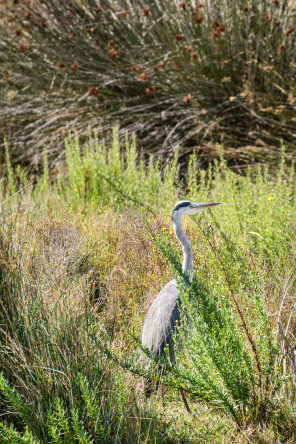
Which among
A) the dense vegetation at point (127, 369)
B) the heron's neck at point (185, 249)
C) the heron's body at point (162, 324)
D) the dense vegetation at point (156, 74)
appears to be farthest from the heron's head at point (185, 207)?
the dense vegetation at point (156, 74)

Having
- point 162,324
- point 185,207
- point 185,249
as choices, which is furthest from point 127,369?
point 185,207

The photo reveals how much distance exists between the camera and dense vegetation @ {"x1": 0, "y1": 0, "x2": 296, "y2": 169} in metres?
6.19

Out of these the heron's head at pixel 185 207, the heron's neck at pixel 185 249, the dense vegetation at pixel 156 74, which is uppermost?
the dense vegetation at pixel 156 74

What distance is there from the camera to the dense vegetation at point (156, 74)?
619 centimetres

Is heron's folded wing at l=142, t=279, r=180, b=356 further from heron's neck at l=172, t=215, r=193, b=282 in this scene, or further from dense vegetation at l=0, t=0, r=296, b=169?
dense vegetation at l=0, t=0, r=296, b=169

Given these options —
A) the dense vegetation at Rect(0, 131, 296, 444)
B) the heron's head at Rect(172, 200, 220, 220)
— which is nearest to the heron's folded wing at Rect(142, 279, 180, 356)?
the dense vegetation at Rect(0, 131, 296, 444)

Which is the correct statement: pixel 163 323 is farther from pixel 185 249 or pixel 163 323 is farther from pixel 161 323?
pixel 185 249

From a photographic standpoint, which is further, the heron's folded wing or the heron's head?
the heron's head

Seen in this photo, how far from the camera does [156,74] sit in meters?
6.79

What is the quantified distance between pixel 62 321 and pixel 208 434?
867 mm

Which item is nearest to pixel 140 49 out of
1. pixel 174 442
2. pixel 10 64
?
pixel 10 64

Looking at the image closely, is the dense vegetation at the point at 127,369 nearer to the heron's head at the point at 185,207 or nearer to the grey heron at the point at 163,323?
the grey heron at the point at 163,323

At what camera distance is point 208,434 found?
239cm

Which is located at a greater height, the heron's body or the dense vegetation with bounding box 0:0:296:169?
the dense vegetation with bounding box 0:0:296:169
